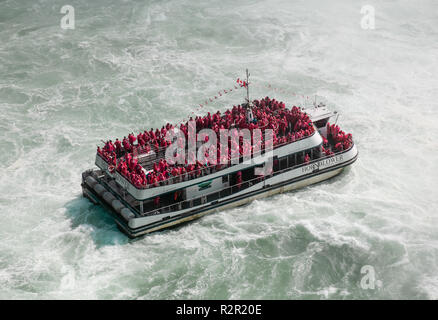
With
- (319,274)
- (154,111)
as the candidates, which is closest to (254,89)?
(154,111)

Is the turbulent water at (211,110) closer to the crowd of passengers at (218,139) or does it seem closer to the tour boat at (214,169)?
the tour boat at (214,169)

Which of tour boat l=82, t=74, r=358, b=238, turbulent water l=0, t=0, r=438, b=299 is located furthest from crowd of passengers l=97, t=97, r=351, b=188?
turbulent water l=0, t=0, r=438, b=299

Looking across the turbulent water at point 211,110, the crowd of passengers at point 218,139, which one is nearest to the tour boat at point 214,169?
the crowd of passengers at point 218,139

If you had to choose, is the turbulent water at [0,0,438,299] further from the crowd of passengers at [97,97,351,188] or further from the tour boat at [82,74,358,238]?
the crowd of passengers at [97,97,351,188]

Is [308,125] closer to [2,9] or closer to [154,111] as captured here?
[154,111]

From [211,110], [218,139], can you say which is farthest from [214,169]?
[211,110]

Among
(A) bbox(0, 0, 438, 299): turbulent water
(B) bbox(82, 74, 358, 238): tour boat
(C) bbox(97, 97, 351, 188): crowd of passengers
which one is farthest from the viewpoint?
A: (C) bbox(97, 97, 351, 188): crowd of passengers
